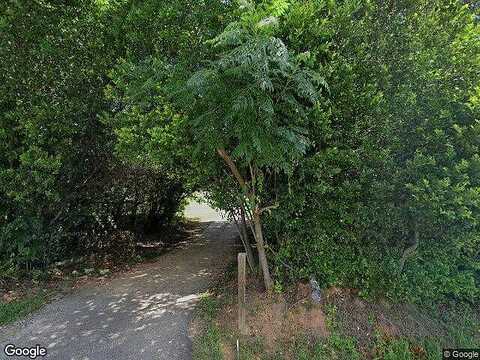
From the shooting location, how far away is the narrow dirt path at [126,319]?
3896 millimetres

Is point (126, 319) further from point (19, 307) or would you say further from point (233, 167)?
point (233, 167)

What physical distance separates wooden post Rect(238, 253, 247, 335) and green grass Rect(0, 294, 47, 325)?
3310 mm

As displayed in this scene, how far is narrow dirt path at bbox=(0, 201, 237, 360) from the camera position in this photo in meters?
3.90

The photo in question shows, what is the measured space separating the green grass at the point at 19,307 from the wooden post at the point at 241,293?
331cm

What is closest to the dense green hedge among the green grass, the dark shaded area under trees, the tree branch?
the dark shaded area under trees

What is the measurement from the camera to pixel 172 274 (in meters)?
6.62

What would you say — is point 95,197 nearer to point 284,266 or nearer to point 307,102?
point 284,266

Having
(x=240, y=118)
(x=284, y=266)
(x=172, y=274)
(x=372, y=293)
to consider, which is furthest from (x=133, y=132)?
(x=372, y=293)

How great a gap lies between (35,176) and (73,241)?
262 cm

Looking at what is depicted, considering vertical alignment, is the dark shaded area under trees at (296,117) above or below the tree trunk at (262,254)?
above

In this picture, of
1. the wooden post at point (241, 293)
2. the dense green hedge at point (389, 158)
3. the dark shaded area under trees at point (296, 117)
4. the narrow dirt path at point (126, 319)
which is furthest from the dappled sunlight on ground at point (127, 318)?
the dense green hedge at point (389, 158)

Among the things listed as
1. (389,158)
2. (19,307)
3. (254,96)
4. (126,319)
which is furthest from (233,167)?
(19,307)

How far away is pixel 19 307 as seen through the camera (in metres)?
Result: 4.89

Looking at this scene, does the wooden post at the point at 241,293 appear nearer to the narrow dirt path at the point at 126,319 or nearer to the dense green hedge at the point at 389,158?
the narrow dirt path at the point at 126,319
